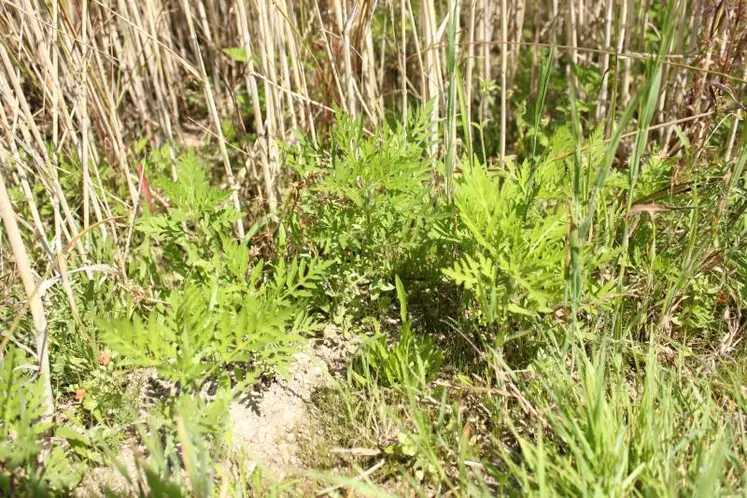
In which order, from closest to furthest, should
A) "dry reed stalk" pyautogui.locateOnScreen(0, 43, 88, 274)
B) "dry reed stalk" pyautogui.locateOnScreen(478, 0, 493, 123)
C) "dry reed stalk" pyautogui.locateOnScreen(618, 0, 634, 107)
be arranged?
"dry reed stalk" pyautogui.locateOnScreen(0, 43, 88, 274), "dry reed stalk" pyautogui.locateOnScreen(618, 0, 634, 107), "dry reed stalk" pyautogui.locateOnScreen(478, 0, 493, 123)

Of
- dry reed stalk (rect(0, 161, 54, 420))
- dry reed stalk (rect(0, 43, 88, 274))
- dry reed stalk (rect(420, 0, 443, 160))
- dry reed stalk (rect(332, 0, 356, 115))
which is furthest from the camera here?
dry reed stalk (rect(420, 0, 443, 160))

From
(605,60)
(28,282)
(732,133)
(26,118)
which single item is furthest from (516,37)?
(28,282)

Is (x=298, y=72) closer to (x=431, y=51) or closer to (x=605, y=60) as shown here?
(x=431, y=51)

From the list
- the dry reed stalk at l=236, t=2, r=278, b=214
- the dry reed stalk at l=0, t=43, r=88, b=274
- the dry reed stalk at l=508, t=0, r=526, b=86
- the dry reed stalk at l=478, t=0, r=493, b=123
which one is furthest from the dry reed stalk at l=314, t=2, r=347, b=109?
the dry reed stalk at l=0, t=43, r=88, b=274

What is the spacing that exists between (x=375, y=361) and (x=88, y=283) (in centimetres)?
81

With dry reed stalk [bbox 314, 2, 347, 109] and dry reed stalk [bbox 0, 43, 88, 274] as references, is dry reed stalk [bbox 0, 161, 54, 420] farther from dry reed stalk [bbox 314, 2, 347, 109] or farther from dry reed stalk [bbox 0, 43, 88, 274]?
dry reed stalk [bbox 314, 2, 347, 109]

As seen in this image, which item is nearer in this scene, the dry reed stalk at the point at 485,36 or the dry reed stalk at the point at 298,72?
the dry reed stalk at the point at 298,72

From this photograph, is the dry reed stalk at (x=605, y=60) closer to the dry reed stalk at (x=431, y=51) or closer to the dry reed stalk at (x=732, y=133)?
the dry reed stalk at (x=732, y=133)

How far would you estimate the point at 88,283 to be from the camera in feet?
5.61

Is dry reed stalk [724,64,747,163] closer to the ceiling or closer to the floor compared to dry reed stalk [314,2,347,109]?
closer to the floor

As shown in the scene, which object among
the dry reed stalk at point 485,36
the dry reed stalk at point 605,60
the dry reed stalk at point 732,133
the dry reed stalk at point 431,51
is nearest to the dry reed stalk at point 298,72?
the dry reed stalk at point 431,51

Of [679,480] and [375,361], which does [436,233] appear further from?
[679,480]

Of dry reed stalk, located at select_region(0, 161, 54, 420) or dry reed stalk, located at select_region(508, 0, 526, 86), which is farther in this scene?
dry reed stalk, located at select_region(508, 0, 526, 86)

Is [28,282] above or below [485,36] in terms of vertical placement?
below
